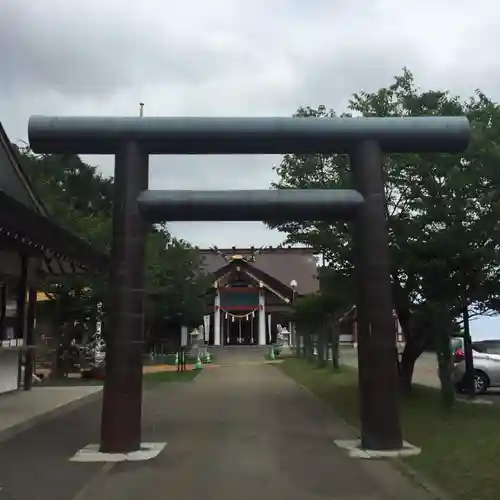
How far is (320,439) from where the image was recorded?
Answer: 11.0 meters

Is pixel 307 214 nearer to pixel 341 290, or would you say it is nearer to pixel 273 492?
pixel 273 492

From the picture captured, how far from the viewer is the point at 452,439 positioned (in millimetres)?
10367

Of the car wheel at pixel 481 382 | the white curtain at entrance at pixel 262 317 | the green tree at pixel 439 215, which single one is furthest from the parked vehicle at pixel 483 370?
the white curtain at entrance at pixel 262 317

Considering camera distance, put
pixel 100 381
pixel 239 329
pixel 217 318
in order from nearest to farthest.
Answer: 1. pixel 100 381
2. pixel 217 318
3. pixel 239 329

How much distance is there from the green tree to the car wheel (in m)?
3.99

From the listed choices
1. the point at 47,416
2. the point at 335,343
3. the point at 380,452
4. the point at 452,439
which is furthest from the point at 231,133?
the point at 335,343

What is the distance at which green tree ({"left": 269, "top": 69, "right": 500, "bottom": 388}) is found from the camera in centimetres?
1339

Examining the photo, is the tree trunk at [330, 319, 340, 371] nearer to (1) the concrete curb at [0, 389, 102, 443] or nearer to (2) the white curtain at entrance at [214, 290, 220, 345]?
(1) the concrete curb at [0, 389, 102, 443]

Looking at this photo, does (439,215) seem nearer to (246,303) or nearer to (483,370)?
(483,370)

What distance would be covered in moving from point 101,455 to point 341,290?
8.88m

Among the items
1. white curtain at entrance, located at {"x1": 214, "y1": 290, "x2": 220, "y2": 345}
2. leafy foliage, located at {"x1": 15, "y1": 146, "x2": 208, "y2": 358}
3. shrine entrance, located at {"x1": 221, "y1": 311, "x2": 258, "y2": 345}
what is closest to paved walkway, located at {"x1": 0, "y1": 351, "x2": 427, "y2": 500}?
leafy foliage, located at {"x1": 15, "y1": 146, "x2": 208, "y2": 358}

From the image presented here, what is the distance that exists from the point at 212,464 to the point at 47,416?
5.74 metres

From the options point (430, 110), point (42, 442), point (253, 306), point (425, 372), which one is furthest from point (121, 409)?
point (253, 306)

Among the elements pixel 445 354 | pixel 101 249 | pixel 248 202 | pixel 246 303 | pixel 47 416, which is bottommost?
pixel 47 416
